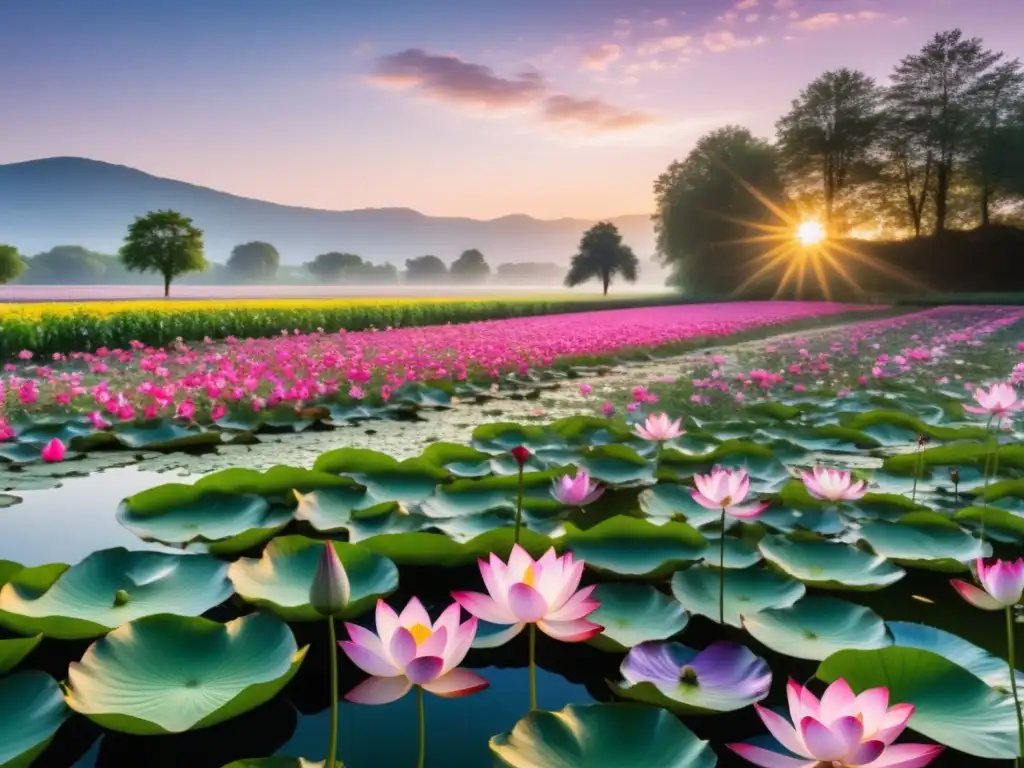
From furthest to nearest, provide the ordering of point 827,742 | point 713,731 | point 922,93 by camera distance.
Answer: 1. point 922,93
2. point 713,731
3. point 827,742

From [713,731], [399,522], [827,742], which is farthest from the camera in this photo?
[399,522]

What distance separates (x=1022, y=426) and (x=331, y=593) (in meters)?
4.31

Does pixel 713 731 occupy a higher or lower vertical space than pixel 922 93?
lower

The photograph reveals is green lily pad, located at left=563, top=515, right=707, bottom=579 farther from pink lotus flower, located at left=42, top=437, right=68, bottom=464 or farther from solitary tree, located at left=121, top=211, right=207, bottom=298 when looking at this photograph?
solitary tree, located at left=121, top=211, right=207, bottom=298

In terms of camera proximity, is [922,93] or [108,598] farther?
[922,93]

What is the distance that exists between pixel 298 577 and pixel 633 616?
738 millimetres

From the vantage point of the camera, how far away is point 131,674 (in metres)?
1.12

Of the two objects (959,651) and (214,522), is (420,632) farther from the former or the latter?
(214,522)

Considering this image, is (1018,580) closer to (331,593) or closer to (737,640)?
(737,640)

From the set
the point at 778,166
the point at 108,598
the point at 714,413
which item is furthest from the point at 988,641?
the point at 778,166

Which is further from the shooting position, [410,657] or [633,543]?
[633,543]

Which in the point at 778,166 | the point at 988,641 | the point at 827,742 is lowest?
the point at 988,641

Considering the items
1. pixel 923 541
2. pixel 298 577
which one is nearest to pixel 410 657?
pixel 298 577

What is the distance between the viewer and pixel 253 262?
13625 cm
